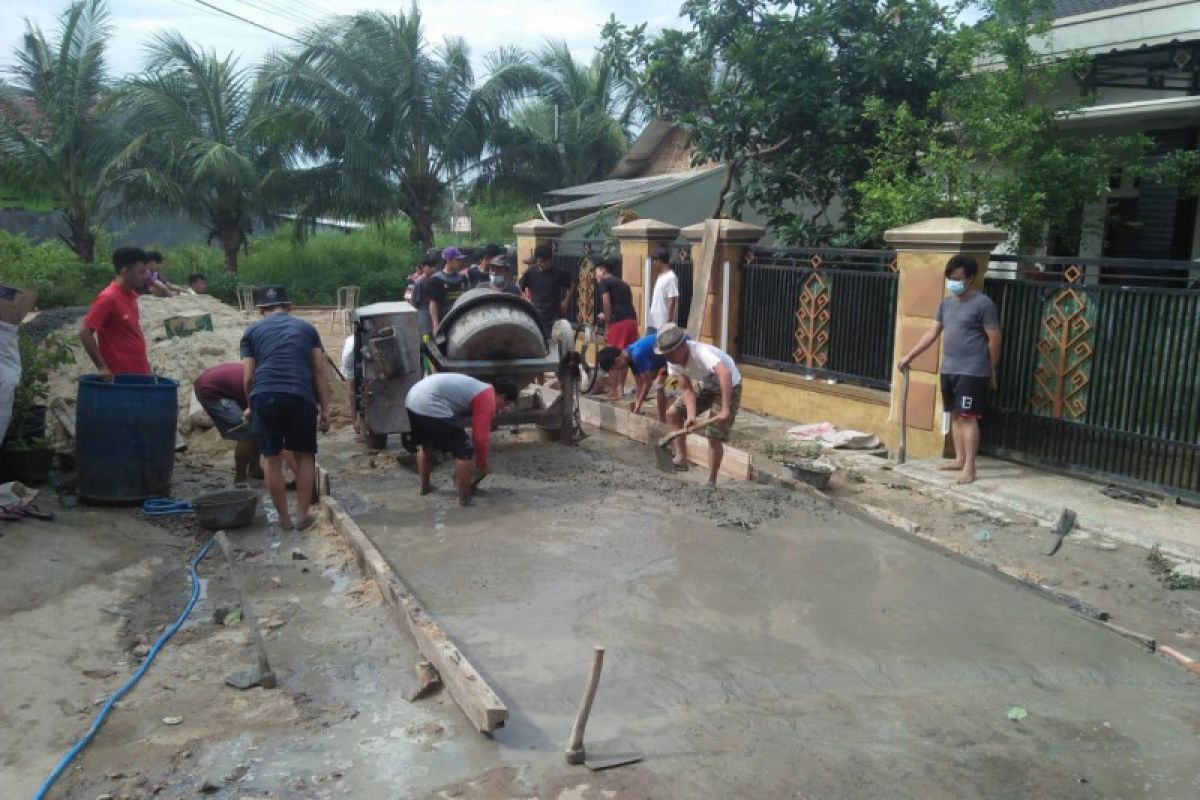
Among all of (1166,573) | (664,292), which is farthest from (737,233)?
(1166,573)

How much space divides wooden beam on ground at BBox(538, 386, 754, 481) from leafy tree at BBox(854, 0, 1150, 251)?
148 inches

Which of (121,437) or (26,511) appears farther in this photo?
(121,437)

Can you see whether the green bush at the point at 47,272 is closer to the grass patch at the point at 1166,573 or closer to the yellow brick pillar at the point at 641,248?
the yellow brick pillar at the point at 641,248

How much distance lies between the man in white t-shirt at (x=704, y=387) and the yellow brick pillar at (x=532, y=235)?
26.4 ft

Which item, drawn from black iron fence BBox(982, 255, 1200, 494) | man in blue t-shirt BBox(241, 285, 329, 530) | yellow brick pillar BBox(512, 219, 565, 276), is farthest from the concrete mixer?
yellow brick pillar BBox(512, 219, 565, 276)

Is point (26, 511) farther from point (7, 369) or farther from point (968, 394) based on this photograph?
point (968, 394)

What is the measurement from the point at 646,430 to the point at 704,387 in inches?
61.8

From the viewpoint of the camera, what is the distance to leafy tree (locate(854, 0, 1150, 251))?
34.6 ft

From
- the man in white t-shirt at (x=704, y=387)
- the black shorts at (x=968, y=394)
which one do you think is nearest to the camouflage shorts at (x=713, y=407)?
the man in white t-shirt at (x=704, y=387)

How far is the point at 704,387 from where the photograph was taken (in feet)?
26.0

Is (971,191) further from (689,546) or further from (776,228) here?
(689,546)

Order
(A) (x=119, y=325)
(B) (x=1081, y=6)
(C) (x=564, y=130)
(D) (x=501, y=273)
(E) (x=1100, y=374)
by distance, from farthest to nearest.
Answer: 1. (C) (x=564, y=130)
2. (B) (x=1081, y=6)
3. (D) (x=501, y=273)
4. (E) (x=1100, y=374)
5. (A) (x=119, y=325)

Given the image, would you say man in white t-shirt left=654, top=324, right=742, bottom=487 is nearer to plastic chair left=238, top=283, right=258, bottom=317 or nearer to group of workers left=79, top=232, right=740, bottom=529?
group of workers left=79, top=232, right=740, bottom=529

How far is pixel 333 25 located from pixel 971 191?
1906 cm
